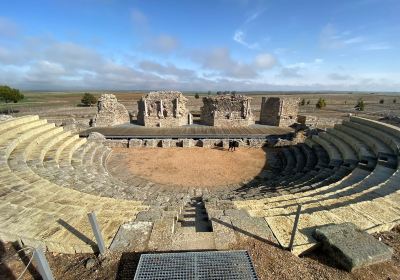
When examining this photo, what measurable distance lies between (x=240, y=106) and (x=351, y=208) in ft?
69.1

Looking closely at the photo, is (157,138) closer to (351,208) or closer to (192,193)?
(192,193)

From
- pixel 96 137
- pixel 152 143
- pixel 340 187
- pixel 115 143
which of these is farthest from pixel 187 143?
pixel 340 187

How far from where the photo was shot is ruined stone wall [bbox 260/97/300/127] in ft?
82.7

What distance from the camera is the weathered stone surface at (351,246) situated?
391 centimetres

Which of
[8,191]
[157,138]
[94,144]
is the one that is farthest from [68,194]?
[157,138]

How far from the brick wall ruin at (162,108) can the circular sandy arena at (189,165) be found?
6.25 meters

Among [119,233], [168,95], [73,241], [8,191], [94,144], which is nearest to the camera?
[73,241]

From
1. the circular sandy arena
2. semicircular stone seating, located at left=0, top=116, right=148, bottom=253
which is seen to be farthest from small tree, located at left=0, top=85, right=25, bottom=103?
semicircular stone seating, located at left=0, top=116, right=148, bottom=253

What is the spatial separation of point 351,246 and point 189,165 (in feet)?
41.9

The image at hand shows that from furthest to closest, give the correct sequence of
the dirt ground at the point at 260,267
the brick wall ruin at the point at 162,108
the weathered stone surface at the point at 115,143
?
the brick wall ruin at the point at 162,108 → the weathered stone surface at the point at 115,143 → the dirt ground at the point at 260,267

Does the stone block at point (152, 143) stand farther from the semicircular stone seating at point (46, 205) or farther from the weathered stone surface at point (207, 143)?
the semicircular stone seating at point (46, 205)

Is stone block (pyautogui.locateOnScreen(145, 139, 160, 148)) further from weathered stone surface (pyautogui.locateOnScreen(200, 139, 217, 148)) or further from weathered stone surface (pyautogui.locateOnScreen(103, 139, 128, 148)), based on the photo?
weathered stone surface (pyautogui.locateOnScreen(200, 139, 217, 148))

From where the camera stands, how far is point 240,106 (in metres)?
25.8

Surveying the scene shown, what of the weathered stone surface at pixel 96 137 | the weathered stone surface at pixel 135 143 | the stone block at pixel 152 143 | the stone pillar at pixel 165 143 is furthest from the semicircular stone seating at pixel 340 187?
the weathered stone surface at pixel 96 137
